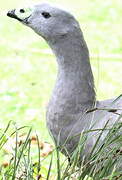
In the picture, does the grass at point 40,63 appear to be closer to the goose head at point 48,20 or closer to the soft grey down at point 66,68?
the soft grey down at point 66,68

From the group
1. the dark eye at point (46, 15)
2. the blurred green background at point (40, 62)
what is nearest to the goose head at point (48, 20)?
the dark eye at point (46, 15)

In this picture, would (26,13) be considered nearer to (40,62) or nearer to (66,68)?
(66,68)

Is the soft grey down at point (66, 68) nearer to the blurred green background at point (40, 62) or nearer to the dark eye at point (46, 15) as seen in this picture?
the dark eye at point (46, 15)

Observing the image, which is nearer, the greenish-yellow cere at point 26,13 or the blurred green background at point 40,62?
the greenish-yellow cere at point 26,13

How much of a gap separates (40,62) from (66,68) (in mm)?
3338

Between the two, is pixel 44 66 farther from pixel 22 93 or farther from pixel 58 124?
pixel 58 124

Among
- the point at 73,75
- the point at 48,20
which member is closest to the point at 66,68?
the point at 73,75

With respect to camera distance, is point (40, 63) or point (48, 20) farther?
point (40, 63)

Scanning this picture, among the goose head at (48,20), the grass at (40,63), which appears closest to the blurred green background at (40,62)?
the grass at (40,63)

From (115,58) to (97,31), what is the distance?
96 centimetres

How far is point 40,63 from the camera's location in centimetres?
664

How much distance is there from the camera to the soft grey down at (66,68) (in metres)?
3.29

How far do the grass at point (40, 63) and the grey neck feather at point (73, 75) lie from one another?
5.26ft

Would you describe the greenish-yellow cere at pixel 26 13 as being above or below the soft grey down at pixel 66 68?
above
